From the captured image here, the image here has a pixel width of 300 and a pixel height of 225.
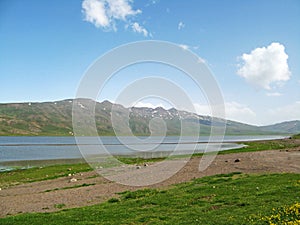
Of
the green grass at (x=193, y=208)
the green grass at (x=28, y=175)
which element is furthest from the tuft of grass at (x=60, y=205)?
the green grass at (x=28, y=175)

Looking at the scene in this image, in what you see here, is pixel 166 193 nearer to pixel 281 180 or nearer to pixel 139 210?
pixel 139 210

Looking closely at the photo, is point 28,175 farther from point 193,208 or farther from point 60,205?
point 193,208

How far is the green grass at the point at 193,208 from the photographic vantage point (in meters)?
14.1

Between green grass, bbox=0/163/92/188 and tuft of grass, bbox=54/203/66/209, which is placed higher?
green grass, bbox=0/163/92/188

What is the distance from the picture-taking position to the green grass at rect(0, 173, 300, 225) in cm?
1407

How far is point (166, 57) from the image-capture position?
26453 millimetres

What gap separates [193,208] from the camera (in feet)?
53.6

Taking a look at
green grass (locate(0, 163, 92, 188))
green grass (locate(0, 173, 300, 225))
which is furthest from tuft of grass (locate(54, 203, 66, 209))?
green grass (locate(0, 163, 92, 188))

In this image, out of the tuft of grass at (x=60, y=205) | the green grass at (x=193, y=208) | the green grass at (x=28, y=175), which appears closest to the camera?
the green grass at (x=193, y=208)

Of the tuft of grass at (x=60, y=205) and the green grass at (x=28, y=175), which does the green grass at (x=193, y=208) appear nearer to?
the tuft of grass at (x=60, y=205)

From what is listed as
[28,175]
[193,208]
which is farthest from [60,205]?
[28,175]

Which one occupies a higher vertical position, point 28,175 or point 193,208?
point 193,208

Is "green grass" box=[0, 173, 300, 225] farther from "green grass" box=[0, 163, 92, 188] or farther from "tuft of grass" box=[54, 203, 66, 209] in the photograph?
"green grass" box=[0, 163, 92, 188]

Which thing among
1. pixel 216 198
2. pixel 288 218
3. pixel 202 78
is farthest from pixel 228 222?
pixel 202 78
